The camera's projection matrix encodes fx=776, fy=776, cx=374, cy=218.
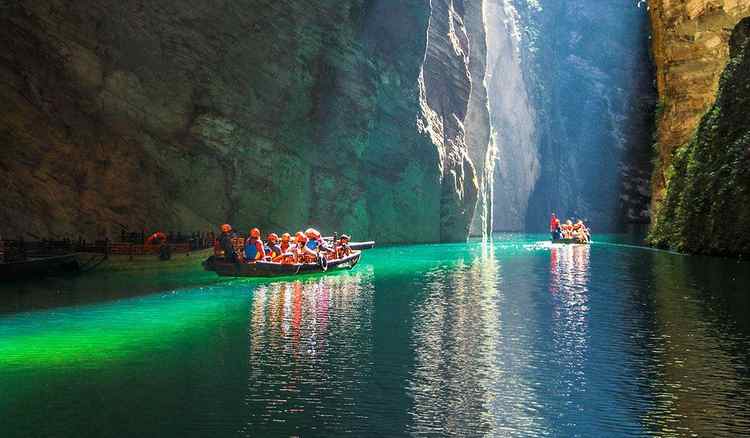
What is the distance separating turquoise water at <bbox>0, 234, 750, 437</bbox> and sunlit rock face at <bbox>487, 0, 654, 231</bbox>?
88163 millimetres

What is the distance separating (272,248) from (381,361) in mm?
18050

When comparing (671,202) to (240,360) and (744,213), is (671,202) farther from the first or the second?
(240,360)

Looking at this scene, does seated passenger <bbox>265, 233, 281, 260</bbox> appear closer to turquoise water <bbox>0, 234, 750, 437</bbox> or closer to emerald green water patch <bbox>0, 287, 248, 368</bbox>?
turquoise water <bbox>0, 234, 750, 437</bbox>

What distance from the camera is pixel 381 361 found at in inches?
477

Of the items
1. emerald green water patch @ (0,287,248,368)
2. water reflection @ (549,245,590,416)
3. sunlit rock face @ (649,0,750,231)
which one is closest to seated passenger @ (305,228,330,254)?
emerald green water patch @ (0,287,248,368)

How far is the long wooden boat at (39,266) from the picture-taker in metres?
27.2

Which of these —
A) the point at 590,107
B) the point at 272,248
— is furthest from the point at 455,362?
the point at 590,107

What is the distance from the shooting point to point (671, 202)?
42594 mm

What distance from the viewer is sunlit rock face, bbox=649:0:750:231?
44.2 m

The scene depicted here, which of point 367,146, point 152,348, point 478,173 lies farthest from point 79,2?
point 478,173

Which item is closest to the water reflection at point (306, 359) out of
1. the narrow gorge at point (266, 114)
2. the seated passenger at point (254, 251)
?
the seated passenger at point (254, 251)

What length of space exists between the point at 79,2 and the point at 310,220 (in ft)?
65.8

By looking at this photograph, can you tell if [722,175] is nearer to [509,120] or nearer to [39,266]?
[39,266]

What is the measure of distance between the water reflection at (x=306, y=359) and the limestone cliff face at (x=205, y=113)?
78.4 feet
